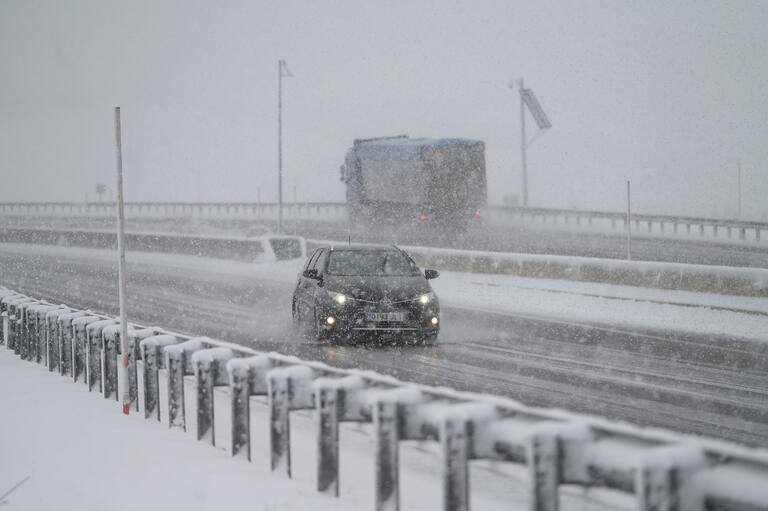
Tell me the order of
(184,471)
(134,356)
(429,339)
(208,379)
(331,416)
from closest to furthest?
(331,416), (184,471), (208,379), (134,356), (429,339)

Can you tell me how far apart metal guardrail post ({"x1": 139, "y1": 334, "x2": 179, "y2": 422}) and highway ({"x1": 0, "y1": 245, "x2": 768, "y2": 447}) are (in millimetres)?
3456

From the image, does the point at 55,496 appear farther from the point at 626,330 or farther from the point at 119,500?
the point at 626,330

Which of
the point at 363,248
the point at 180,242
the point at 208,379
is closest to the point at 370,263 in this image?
the point at 363,248

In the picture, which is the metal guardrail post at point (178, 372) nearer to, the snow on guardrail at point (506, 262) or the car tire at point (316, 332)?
the car tire at point (316, 332)

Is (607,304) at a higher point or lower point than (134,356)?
lower

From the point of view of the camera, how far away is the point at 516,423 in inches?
217

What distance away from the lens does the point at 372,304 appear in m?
15.4

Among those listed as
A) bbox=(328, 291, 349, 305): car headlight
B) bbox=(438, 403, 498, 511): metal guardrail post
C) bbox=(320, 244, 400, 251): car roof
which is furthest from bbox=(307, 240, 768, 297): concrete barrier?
bbox=(438, 403, 498, 511): metal guardrail post

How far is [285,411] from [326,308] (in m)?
8.32

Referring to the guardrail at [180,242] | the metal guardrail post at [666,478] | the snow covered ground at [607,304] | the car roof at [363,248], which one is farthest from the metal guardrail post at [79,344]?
the guardrail at [180,242]

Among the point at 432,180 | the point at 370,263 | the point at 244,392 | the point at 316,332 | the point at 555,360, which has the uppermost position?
the point at 432,180

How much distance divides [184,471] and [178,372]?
5.37 feet

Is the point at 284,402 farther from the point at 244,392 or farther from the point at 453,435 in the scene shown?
the point at 453,435

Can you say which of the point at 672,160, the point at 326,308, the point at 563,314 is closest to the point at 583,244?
the point at 563,314
